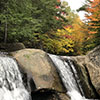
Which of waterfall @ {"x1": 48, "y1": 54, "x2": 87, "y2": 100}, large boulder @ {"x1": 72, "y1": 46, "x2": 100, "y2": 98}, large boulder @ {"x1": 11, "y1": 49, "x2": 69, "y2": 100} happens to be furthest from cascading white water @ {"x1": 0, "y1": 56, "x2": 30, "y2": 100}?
large boulder @ {"x1": 72, "y1": 46, "x2": 100, "y2": 98}

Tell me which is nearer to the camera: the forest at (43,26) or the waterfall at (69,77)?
the waterfall at (69,77)

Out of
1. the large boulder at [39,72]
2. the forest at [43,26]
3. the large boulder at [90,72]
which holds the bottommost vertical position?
the large boulder at [90,72]

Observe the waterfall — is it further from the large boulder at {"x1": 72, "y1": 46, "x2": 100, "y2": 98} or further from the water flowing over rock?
the large boulder at {"x1": 72, "y1": 46, "x2": 100, "y2": 98}

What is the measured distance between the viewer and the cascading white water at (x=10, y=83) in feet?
17.2

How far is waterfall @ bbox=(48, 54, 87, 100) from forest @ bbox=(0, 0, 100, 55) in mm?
2464

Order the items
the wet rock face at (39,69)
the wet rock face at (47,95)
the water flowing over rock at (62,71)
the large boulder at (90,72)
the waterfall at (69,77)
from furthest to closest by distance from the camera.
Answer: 1. the large boulder at (90,72)
2. the waterfall at (69,77)
3. the water flowing over rock at (62,71)
4. the wet rock face at (39,69)
5. the wet rock face at (47,95)

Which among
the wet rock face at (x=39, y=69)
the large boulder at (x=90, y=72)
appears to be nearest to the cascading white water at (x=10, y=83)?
the wet rock face at (x=39, y=69)

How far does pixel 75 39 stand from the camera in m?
18.3

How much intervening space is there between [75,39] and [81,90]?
10.5m

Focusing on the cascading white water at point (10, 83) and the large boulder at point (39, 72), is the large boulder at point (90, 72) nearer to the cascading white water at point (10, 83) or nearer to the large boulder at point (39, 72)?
the large boulder at point (39, 72)

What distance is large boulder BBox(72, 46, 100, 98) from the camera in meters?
8.70

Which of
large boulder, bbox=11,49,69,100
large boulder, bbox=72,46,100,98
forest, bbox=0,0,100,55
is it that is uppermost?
forest, bbox=0,0,100,55

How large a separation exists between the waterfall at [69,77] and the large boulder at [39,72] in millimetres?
673

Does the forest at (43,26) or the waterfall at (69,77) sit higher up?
the forest at (43,26)
